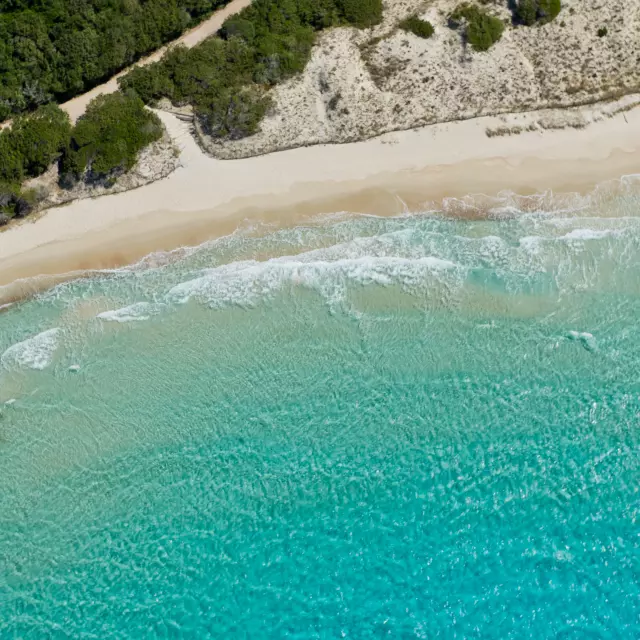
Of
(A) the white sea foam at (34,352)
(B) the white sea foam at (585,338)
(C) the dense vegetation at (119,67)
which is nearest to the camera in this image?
(B) the white sea foam at (585,338)

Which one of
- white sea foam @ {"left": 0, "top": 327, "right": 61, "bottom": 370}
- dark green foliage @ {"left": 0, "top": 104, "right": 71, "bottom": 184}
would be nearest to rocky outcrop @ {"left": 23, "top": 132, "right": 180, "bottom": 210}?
dark green foliage @ {"left": 0, "top": 104, "right": 71, "bottom": 184}

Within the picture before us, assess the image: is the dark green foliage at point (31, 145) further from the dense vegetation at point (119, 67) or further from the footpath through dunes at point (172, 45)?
the footpath through dunes at point (172, 45)

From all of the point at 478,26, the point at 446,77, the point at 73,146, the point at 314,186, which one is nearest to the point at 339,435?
the point at 314,186

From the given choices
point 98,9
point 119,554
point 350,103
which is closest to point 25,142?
point 98,9

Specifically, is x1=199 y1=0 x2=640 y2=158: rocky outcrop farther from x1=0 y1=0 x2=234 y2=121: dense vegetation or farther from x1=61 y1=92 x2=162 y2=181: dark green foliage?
x1=0 y1=0 x2=234 y2=121: dense vegetation

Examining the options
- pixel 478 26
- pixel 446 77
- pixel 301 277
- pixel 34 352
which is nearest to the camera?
pixel 34 352

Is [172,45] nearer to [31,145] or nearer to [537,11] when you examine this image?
[31,145]

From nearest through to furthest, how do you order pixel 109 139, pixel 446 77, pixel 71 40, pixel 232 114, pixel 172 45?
pixel 109 139
pixel 232 114
pixel 446 77
pixel 71 40
pixel 172 45

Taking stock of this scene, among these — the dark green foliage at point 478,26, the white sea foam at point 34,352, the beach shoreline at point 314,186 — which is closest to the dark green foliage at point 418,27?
the dark green foliage at point 478,26
